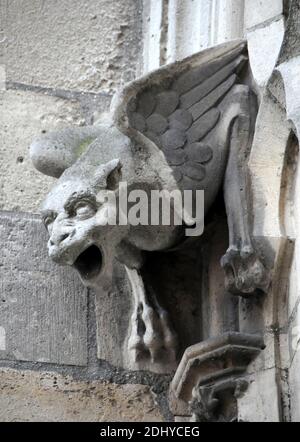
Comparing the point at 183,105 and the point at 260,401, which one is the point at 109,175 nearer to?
the point at 183,105

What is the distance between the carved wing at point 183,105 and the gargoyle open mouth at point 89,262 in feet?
0.67

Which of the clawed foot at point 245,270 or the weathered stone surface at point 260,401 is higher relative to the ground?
the clawed foot at point 245,270

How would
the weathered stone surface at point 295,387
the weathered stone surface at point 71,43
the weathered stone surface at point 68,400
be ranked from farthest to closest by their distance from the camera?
the weathered stone surface at point 71,43, the weathered stone surface at point 68,400, the weathered stone surface at point 295,387

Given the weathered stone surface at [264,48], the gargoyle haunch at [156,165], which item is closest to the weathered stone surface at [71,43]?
the gargoyle haunch at [156,165]

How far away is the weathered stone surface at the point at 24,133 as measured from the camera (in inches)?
146

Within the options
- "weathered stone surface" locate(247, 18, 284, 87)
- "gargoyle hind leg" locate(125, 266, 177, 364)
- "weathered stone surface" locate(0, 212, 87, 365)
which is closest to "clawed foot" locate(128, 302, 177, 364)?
"gargoyle hind leg" locate(125, 266, 177, 364)

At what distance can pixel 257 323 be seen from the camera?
3332 millimetres

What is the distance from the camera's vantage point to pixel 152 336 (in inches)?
139

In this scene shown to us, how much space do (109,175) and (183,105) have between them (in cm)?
23

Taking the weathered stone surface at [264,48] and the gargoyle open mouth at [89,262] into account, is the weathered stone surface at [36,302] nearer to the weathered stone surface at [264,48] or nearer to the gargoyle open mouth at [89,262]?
the gargoyle open mouth at [89,262]
